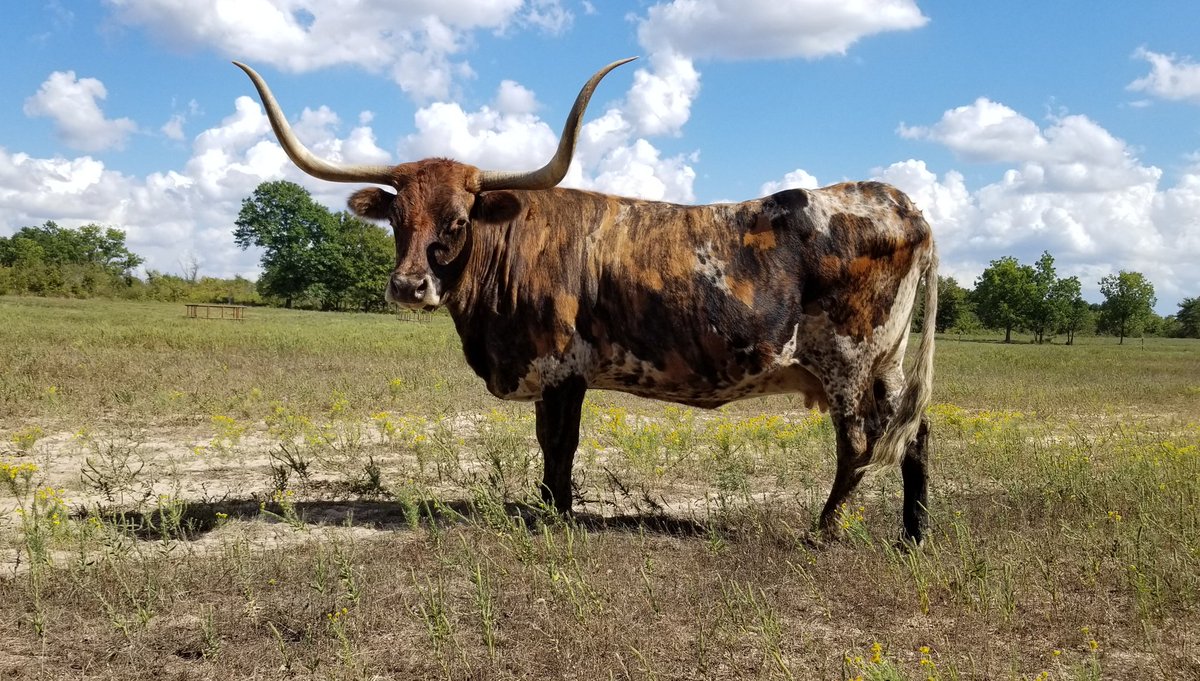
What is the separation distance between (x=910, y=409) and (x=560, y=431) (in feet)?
8.27

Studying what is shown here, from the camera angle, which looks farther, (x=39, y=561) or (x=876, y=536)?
(x=876, y=536)

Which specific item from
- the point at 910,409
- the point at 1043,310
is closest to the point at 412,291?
the point at 910,409

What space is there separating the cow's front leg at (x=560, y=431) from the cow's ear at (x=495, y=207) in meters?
1.28

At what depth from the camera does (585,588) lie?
13.6ft

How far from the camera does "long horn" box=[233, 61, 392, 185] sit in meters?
5.98

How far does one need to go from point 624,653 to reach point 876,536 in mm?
2736

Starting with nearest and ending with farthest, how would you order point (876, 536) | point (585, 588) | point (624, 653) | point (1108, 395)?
1. point (624, 653)
2. point (585, 588)
3. point (876, 536)
4. point (1108, 395)

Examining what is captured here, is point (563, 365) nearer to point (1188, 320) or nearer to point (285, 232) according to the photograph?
point (285, 232)

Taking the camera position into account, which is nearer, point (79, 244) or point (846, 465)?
point (846, 465)

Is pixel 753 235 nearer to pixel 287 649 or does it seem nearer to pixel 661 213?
pixel 661 213

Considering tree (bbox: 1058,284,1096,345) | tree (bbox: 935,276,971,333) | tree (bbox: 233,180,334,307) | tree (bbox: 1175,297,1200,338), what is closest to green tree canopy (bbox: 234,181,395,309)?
tree (bbox: 233,180,334,307)

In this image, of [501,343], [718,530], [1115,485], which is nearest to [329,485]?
[501,343]

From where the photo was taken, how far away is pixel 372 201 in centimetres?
616

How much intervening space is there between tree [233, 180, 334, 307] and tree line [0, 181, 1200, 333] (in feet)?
0.33
